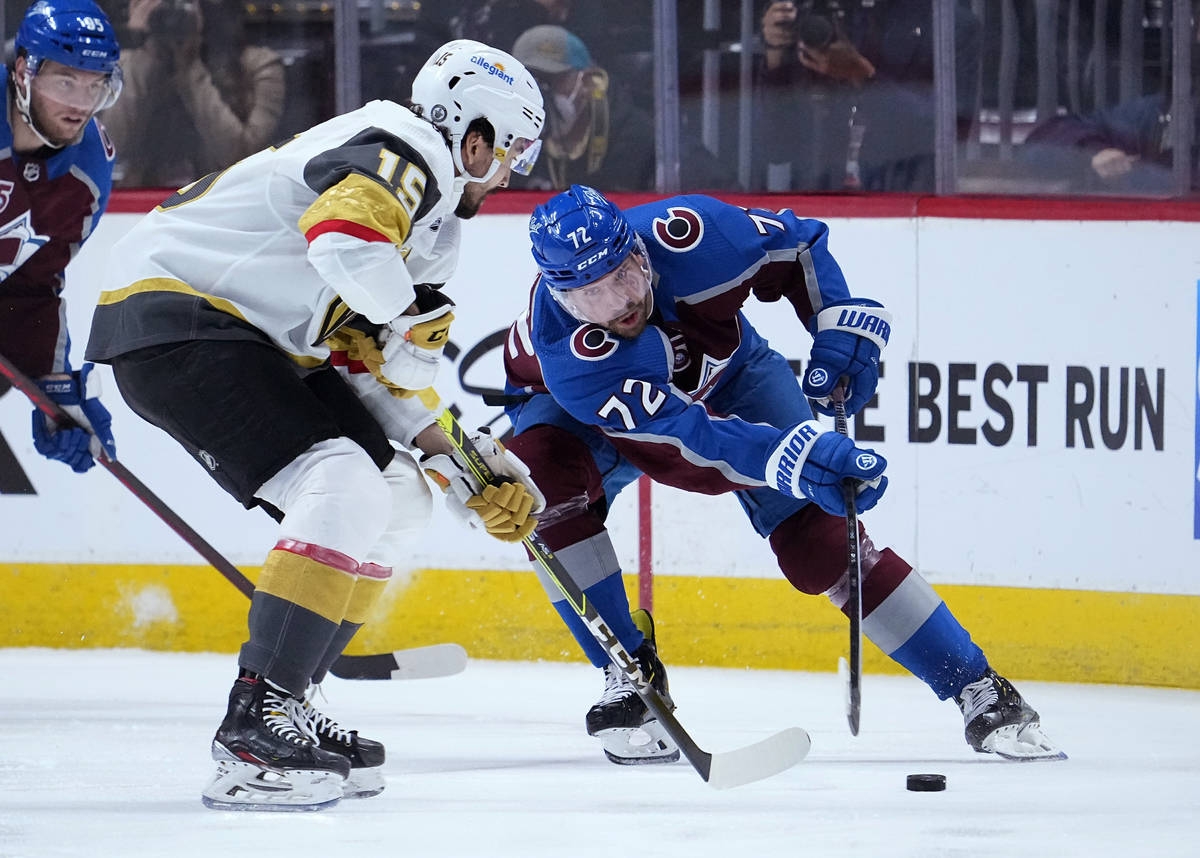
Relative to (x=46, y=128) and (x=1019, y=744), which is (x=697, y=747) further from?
(x=46, y=128)

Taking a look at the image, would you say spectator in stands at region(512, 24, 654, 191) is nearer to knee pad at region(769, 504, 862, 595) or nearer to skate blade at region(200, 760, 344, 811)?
knee pad at region(769, 504, 862, 595)

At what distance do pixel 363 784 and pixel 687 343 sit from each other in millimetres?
938

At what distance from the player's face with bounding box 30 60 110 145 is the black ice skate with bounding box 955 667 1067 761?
1996mm

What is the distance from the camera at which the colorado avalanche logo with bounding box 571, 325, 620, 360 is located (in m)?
2.55

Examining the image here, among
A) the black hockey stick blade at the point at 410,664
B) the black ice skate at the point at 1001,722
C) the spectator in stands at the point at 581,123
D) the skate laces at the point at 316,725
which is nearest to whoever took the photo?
the skate laces at the point at 316,725

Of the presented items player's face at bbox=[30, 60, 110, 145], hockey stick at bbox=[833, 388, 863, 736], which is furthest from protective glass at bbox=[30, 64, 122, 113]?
hockey stick at bbox=[833, 388, 863, 736]

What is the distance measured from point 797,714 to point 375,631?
116 cm

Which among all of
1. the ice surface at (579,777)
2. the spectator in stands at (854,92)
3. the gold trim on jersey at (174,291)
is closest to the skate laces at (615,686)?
the ice surface at (579,777)

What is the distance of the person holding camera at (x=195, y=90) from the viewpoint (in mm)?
4070

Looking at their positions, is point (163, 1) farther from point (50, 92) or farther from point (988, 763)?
point (988, 763)

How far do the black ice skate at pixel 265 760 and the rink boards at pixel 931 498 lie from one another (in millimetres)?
1574

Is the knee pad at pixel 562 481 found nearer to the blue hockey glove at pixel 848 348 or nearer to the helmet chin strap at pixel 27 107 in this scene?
the blue hockey glove at pixel 848 348

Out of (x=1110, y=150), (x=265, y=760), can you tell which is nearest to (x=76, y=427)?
(x=265, y=760)

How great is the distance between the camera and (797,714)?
3.20 meters
